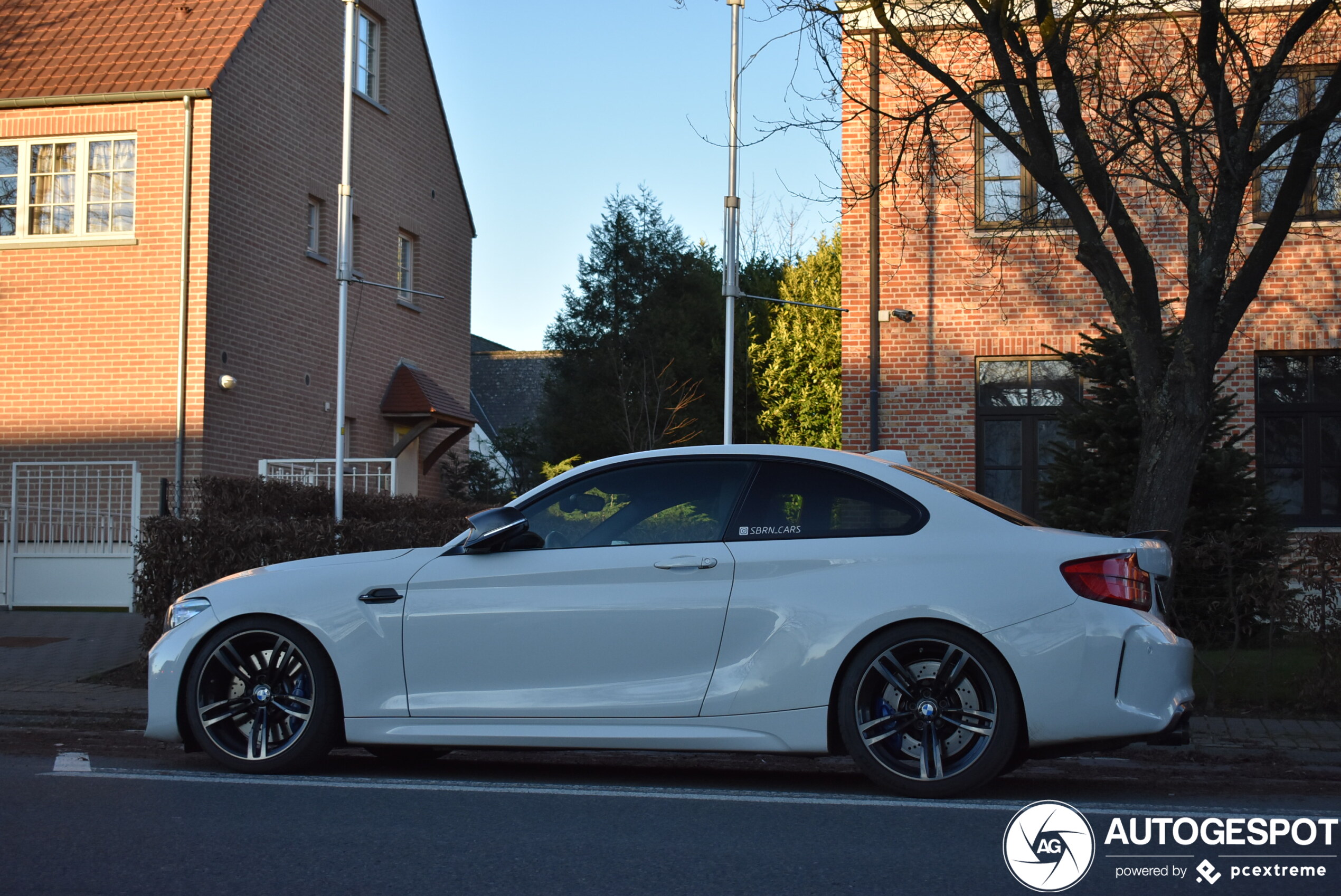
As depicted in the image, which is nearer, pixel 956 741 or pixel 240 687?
pixel 956 741

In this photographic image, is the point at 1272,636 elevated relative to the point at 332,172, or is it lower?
lower

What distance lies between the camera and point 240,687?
6.51 metres

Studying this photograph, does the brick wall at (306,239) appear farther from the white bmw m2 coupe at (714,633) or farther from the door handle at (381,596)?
the door handle at (381,596)

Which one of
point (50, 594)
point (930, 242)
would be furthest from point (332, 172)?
point (930, 242)

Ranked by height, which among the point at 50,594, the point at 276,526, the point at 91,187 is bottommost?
the point at 50,594

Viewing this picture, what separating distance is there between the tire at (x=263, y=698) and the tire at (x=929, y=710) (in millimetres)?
2306

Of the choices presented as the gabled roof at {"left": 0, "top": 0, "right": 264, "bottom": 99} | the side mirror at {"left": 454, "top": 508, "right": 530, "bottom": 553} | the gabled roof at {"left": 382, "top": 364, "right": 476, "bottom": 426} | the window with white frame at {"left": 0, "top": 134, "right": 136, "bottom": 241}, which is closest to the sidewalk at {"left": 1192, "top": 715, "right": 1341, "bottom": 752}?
the side mirror at {"left": 454, "top": 508, "right": 530, "bottom": 553}

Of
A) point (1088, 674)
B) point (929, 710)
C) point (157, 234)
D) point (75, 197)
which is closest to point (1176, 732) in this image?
point (1088, 674)

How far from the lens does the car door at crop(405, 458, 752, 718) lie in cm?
598

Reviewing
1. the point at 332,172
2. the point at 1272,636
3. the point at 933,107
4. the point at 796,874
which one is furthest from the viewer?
the point at 332,172

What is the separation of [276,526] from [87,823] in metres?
4.80

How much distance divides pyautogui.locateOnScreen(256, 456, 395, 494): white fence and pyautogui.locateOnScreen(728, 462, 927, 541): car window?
10.6 meters

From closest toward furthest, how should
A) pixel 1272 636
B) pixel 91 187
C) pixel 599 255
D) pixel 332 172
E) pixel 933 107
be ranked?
pixel 1272 636 → pixel 933 107 → pixel 91 187 → pixel 332 172 → pixel 599 255

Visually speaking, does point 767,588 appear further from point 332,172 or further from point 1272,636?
point 332,172
